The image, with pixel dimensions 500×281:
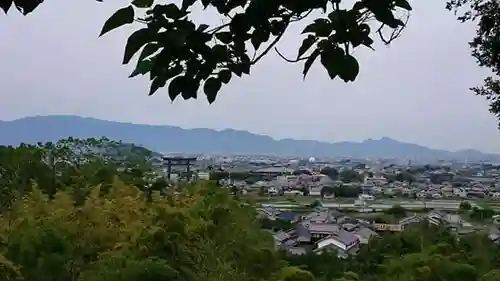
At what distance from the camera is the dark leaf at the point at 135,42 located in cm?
63

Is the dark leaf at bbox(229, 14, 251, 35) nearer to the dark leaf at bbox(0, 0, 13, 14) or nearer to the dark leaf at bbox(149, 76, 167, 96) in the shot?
the dark leaf at bbox(149, 76, 167, 96)

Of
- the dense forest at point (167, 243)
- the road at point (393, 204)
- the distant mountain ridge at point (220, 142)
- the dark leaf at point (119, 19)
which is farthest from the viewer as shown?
the distant mountain ridge at point (220, 142)

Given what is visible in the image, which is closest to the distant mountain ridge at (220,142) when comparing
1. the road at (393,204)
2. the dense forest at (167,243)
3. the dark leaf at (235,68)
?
the road at (393,204)

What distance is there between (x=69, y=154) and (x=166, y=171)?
132 cm

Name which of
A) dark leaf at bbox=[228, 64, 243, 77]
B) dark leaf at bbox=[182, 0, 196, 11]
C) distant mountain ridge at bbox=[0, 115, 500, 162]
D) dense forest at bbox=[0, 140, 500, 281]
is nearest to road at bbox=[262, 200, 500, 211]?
dense forest at bbox=[0, 140, 500, 281]

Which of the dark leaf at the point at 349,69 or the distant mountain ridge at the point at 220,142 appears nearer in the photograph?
the dark leaf at the point at 349,69

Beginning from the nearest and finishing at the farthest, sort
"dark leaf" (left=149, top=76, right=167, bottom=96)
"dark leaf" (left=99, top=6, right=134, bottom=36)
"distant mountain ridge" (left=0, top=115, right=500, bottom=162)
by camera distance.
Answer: "dark leaf" (left=99, top=6, right=134, bottom=36), "dark leaf" (left=149, top=76, right=167, bottom=96), "distant mountain ridge" (left=0, top=115, right=500, bottom=162)

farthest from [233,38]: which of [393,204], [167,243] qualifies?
[393,204]

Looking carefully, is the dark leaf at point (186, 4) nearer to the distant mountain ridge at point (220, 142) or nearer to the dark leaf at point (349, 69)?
the dark leaf at point (349, 69)

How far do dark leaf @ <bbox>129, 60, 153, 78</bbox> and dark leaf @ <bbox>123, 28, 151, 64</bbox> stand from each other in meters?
0.03

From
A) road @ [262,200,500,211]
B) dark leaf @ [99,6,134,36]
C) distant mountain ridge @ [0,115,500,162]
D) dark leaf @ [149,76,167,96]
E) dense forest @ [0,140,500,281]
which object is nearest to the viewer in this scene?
dark leaf @ [99,6,134,36]

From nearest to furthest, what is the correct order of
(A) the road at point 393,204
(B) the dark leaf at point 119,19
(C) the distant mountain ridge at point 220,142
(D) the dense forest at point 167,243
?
1. (B) the dark leaf at point 119,19
2. (D) the dense forest at point 167,243
3. (A) the road at point 393,204
4. (C) the distant mountain ridge at point 220,142

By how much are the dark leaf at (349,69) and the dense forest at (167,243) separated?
121 inches

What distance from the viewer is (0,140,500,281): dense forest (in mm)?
3869
